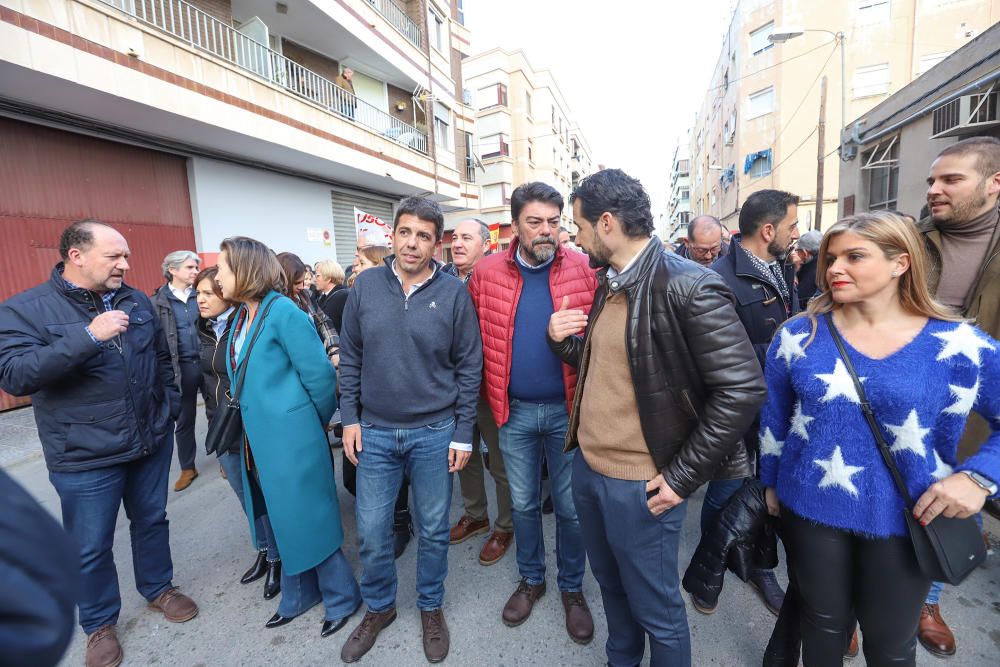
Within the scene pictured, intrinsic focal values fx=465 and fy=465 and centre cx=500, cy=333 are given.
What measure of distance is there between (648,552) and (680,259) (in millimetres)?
1110

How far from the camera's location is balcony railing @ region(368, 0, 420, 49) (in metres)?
13.5

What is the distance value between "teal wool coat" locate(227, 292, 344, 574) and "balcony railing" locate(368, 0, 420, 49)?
529 inches

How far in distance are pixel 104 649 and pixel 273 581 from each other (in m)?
0.81

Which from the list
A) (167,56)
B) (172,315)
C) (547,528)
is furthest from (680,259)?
(167,56)

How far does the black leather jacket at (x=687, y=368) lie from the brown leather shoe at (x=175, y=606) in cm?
283

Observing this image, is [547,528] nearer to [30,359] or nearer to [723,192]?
[30,359]

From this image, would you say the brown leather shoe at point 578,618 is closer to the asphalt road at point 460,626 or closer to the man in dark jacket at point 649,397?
the asphalt road at point 460,626

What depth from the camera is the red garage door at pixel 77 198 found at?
670 centimetres

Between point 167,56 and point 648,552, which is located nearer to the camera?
point 648,552

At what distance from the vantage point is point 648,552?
1.76m

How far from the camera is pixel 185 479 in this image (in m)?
4.46

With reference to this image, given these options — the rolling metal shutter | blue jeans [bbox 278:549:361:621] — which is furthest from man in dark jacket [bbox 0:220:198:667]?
the rolling metal shutter

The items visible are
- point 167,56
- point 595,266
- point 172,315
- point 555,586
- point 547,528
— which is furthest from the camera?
point 167,56

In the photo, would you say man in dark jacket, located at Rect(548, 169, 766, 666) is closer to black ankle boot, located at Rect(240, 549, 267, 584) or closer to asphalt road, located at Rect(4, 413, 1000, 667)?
asphalt road, located at Rect(4, 413, 1000, 667)
